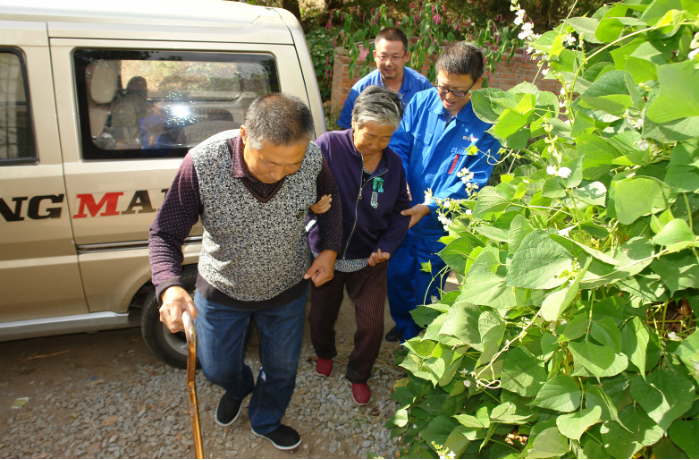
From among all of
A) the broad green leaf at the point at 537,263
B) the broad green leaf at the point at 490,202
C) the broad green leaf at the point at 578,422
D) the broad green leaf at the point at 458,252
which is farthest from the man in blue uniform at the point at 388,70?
the broad green leaf at the point at 578,422

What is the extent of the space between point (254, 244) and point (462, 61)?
1609mm

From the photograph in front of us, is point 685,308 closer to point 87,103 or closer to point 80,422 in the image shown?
point 87,103

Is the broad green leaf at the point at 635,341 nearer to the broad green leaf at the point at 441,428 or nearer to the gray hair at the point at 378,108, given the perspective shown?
the broad green leaf at the point at 441,428

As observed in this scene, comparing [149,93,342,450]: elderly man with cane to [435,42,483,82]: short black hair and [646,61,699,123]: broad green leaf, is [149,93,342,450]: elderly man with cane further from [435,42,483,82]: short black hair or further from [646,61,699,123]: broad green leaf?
[646,61,699,123]: broad green leaf

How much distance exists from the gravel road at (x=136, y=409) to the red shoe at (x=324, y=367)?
40 mm

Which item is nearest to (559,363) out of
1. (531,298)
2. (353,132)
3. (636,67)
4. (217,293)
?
(531,298)

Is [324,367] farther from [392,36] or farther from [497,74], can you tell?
[497,74]

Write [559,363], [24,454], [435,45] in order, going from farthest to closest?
[435,45] → [24,454] → [559,363]

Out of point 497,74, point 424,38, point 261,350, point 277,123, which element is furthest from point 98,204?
point 497,74

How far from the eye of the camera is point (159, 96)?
100 inches

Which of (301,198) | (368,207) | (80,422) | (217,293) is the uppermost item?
(301,198)

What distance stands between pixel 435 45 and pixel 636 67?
20.1 feet

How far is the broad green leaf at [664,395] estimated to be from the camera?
901 millimetres

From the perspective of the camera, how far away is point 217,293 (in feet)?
6.90
